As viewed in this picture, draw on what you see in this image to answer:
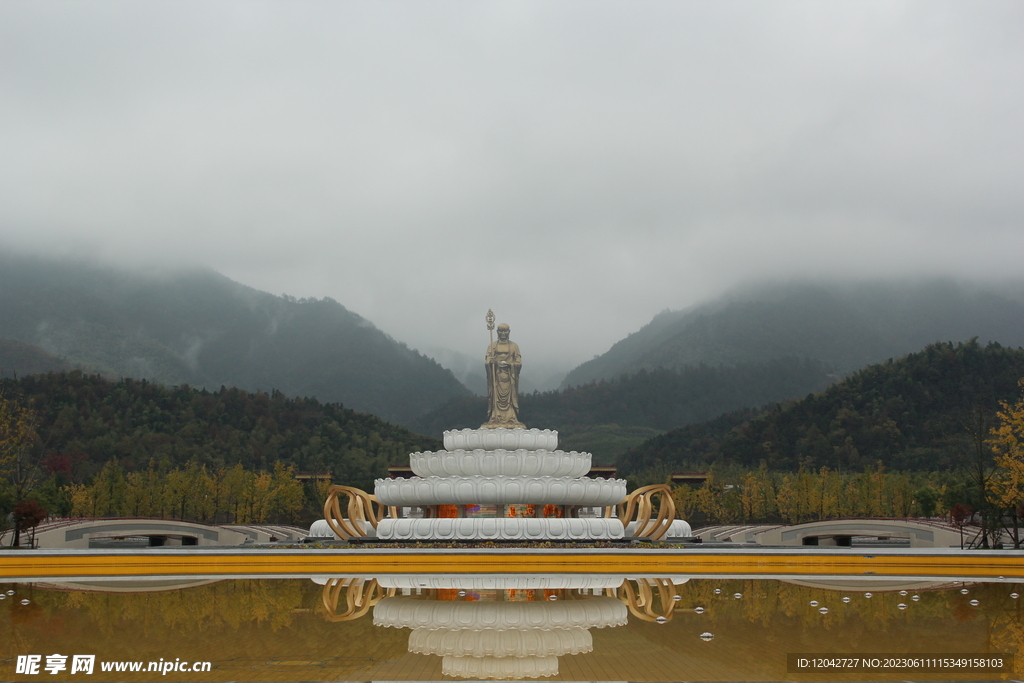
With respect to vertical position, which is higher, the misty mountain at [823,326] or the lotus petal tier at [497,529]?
the misty mountain at [823,326]

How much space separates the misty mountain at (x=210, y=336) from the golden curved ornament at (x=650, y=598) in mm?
94904

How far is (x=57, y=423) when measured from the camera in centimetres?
4753

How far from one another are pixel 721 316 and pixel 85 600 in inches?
4796

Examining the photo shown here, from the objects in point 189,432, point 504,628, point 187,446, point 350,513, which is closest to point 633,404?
point 189,432

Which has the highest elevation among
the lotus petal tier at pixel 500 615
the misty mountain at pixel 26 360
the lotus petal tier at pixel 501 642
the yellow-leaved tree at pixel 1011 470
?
the misty mountain at pixel 26 360

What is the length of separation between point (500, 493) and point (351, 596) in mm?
7506

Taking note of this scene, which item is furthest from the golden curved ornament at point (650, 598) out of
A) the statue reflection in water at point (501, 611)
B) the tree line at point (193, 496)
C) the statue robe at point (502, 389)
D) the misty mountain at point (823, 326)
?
the misty mountain at point (823, 326)

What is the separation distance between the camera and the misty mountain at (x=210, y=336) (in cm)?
11056

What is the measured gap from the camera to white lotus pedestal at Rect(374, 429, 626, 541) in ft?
62.0

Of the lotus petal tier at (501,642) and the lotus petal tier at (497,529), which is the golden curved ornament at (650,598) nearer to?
the lotus petal tier at (501,642)

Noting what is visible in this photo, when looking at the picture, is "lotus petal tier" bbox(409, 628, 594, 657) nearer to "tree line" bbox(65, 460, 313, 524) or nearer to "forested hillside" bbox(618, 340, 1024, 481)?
"tree line" bbox(65, 460, 313, 524)

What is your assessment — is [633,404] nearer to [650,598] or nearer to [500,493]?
[500,493]

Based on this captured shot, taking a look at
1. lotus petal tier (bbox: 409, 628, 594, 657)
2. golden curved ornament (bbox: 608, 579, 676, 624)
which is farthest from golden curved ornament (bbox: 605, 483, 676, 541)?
lotus petal tier (bbox: 409, 628, 594, 657)

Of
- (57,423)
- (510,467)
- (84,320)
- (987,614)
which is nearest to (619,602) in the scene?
(987,614)
